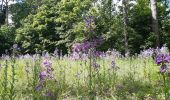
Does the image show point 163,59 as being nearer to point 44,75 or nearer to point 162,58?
point 162,58

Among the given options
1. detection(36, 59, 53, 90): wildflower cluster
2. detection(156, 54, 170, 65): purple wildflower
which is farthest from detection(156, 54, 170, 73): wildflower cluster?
detection(36, 59, 53, 90): wildflower cluster

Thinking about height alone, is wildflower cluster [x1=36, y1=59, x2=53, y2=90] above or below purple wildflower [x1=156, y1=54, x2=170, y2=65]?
below

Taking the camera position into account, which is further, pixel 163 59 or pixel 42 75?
pixel 42 75

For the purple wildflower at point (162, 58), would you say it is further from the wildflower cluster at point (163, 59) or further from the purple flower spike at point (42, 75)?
the purple flower spike at point (42, 75)

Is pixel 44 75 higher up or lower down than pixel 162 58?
lower down

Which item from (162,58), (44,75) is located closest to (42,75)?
(44,75)

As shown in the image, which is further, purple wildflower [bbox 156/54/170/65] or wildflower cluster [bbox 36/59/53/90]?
wildflower cluster [bbox 36/59/53/90]

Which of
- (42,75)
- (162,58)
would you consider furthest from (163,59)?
(42,75)

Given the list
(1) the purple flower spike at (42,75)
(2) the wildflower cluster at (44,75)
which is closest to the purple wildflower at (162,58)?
(2) the wildflower cluster at (44,75)

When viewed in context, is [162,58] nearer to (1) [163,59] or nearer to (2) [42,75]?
(1) [163,59]

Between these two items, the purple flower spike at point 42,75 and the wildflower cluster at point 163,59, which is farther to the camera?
the purple flower spike at point 42,75

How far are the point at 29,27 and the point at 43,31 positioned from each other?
148 cm

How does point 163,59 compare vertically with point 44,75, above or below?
above

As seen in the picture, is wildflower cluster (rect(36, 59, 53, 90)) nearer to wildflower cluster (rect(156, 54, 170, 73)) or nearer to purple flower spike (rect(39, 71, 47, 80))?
purple flower spike (rect(39, 71, 47, 80))
